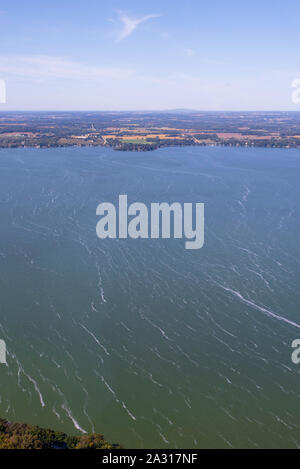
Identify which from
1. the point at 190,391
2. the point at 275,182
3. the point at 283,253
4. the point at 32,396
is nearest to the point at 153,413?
the point at 190,391

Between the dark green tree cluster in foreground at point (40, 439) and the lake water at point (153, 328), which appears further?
the lake water at point (153, 328)

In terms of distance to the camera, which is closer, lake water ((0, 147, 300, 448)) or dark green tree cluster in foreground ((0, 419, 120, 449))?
dark green tree cluster in foreground ((0, 419, 120, 449))

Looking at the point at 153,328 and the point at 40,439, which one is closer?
the point at 40,439

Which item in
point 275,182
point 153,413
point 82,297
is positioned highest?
point 275,182

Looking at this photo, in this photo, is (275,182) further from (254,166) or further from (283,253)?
(283,253)
